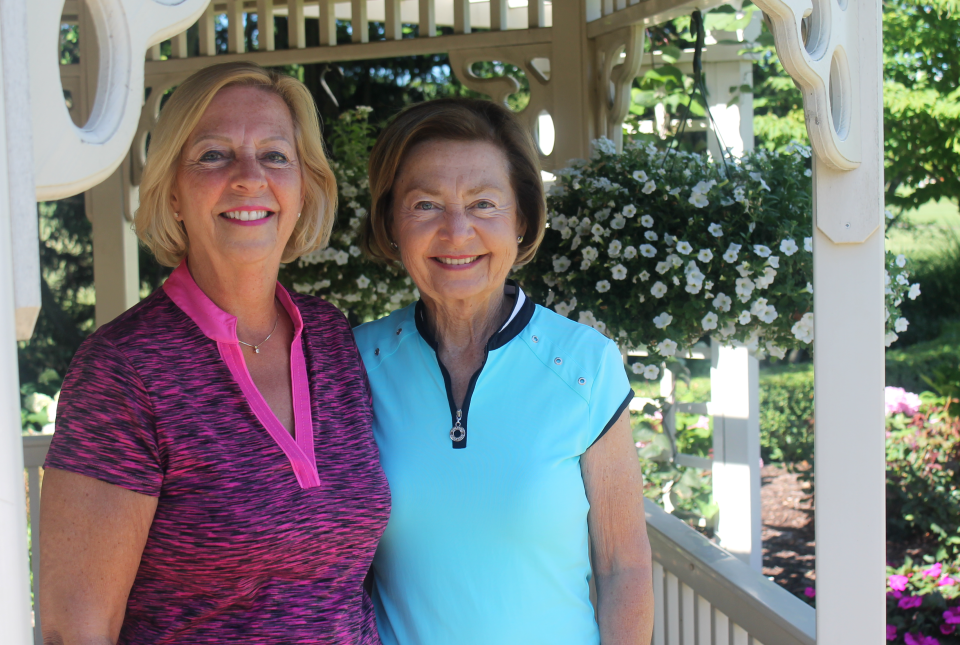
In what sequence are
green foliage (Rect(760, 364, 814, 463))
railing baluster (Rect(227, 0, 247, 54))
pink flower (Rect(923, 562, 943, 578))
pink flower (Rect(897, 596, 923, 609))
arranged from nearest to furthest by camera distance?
railing baluster (Rect(227, 0, 247, 54)) < pink flower (Rect(897, 596, 923, 609)) < pink flower (Rect(923, 562, 943, 578)) < green foliage (Rect(760, 364, 814, 463))

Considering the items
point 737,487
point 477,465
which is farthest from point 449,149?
point 737,487

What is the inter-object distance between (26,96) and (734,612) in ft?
6.03

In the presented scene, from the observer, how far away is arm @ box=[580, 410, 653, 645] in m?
1.47

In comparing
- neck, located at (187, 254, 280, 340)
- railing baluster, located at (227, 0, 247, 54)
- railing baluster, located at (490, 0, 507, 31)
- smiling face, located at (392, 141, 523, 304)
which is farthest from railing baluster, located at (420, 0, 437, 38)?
neck, located at (187, 254, 280, 340)

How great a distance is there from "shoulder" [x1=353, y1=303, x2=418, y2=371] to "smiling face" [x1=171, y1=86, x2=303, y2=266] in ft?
0.97

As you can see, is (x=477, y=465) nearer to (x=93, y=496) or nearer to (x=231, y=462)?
(x=231, y=462)

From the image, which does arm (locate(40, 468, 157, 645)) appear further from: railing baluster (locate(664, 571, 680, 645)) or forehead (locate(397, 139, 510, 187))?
railing baluster (locate(664, 571, 680, 645))

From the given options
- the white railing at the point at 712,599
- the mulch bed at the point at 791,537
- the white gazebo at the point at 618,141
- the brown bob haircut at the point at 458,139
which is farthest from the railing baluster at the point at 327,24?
the mulch bed at the point at 791,537

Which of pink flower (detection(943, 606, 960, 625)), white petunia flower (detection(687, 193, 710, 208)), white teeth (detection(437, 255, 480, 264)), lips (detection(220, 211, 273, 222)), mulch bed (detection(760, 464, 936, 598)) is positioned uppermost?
white petunia flower (detection(687, 193, 710, 208))

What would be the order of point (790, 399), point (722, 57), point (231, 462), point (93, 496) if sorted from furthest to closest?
point (790, 399)
point (722, 57)
point (231, 462)
point (93, 496)

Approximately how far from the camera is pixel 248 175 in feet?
4.53

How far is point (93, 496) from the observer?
1139 millimetres

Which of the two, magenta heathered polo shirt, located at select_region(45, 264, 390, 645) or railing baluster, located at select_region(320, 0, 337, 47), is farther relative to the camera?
railing baluster, located at select_region(320, 0, 337, 47)

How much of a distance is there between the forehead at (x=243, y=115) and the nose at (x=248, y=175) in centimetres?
5
